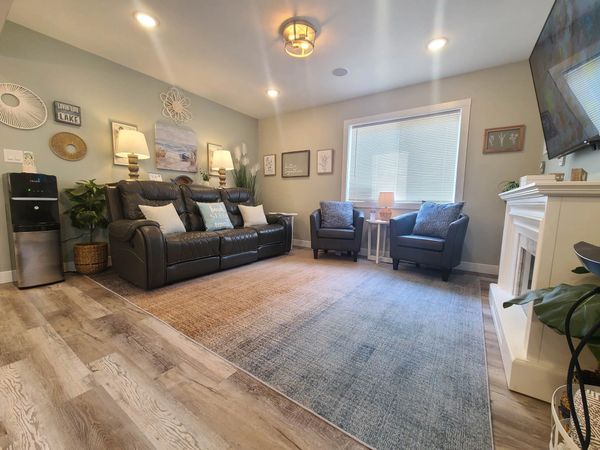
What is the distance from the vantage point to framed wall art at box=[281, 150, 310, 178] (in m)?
4.31

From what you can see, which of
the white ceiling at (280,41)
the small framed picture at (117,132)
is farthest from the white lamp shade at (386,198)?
the small framed picture at (117,132)

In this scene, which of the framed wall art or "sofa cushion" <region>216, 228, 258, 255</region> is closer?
"sofa cushion" <region>216, 228, 258, 255</region>

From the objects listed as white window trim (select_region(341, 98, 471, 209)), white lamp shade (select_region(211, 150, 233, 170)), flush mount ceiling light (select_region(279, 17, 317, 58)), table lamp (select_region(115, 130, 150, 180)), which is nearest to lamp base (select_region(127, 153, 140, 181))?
table lamp (select_region(115, 130, 150, 180))

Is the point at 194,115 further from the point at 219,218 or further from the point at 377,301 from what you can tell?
the point at 377,301

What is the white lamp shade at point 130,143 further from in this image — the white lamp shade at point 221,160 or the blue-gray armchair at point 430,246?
the blue-gray armchair at point 430,246

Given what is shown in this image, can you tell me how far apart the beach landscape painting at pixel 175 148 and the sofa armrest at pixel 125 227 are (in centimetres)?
127

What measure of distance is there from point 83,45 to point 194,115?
136 cm

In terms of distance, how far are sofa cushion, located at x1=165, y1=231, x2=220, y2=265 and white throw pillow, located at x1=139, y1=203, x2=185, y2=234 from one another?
9.0 inches

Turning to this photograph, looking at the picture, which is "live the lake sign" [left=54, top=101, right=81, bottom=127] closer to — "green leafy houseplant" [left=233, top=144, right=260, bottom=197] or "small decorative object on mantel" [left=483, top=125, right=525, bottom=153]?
"green leafy houseplant" [left=233, top=144, right=260, bottom=197]

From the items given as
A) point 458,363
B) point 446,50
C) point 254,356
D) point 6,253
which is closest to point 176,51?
point 6,253

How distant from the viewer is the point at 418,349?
1397 millimetres

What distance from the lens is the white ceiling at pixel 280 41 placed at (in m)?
1.99

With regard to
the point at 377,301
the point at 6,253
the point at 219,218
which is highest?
the point at 219,218

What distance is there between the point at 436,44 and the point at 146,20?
280 cm
